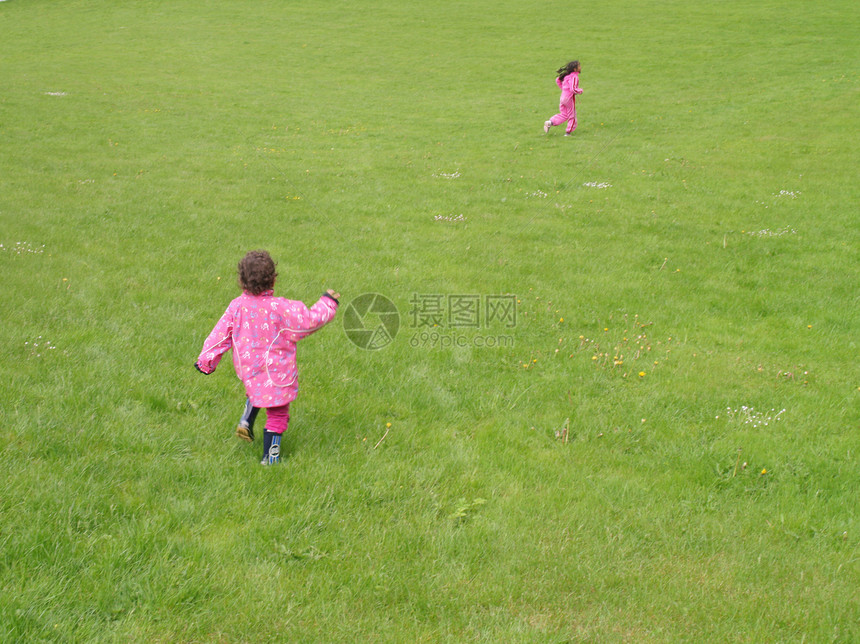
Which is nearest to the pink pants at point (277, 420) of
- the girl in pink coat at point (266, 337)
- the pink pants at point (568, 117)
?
the girl in pink coat at point (266, 337)

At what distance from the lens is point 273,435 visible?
5.12 meters

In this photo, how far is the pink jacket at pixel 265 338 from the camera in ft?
16.9

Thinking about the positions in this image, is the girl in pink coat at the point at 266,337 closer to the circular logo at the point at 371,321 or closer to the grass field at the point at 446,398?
the grass field at the point at 446,398

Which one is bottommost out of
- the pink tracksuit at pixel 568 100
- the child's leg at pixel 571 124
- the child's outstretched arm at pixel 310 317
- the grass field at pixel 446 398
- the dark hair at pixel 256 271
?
the grass field at pixel 446 398

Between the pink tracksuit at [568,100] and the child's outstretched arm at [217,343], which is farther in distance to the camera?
the pink tracksuit at [568,100]

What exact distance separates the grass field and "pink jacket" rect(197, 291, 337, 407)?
1.84 feet

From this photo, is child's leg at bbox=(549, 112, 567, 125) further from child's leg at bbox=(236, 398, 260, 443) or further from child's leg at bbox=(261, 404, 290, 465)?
child's leg at bbox=(261, 404, 290, 465)

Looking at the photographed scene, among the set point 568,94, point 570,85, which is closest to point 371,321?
point 570,85

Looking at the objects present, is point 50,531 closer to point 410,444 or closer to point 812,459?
point 410,444

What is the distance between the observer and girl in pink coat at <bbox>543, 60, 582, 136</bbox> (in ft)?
64.8

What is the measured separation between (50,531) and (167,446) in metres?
1.22

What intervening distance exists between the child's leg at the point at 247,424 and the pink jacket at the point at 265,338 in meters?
0.25

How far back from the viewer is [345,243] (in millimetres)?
11039

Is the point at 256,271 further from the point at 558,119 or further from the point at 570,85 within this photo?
the point at 558,119
